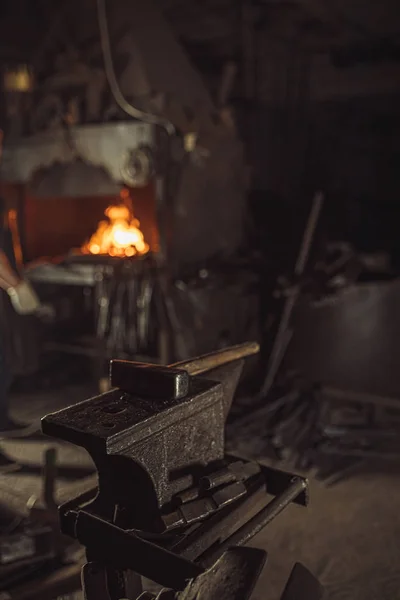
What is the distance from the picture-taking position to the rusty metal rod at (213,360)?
2664mm

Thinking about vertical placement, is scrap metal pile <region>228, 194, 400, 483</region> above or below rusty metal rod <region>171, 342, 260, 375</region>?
below

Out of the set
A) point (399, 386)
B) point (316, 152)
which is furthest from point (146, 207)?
point (399, 386)

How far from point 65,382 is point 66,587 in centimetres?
383

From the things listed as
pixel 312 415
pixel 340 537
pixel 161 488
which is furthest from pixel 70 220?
pixel 161 488

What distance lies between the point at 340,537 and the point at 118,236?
4.07 metres

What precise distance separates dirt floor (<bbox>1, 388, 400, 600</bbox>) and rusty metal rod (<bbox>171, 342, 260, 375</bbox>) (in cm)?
136

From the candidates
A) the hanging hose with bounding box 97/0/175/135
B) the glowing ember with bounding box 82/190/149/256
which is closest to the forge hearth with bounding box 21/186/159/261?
the glowing ember with bounding box 82/190/149/256

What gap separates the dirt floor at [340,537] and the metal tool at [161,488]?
0.84m

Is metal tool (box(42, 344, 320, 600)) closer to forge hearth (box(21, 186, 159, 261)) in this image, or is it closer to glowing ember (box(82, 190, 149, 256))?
glowing ember (box(82, 190, 149, 256))

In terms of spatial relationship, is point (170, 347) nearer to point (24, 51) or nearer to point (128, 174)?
point (128, 174)

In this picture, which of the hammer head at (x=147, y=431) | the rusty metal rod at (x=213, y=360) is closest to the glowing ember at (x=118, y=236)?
the rusty metal rod at (x=213, y=360)

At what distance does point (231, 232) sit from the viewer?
6.51 meters

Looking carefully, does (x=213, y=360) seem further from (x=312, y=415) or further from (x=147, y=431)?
(x=312, y=415)

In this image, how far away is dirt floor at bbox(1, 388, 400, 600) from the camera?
3.28 meters
